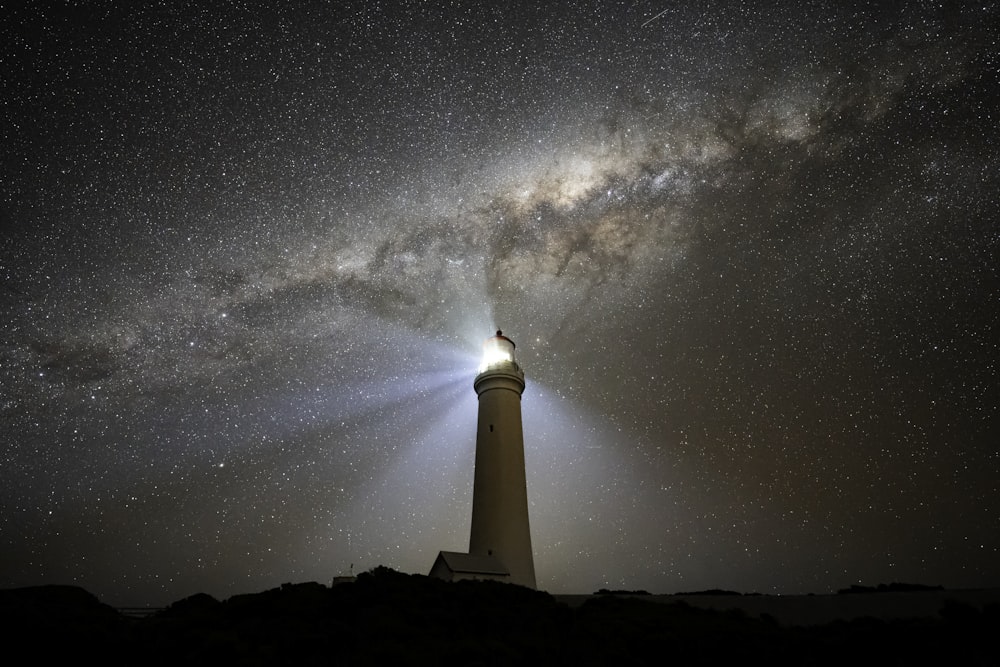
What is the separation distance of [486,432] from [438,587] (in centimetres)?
613

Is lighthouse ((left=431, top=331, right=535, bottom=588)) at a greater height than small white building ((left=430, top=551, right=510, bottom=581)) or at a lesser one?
greater

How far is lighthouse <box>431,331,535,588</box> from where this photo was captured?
15781 millimetres

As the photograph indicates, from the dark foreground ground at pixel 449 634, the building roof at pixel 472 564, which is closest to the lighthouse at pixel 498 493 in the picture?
the building roof at pixel 472 564

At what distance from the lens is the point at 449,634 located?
10422 mm

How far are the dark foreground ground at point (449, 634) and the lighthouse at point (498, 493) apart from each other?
3270 millimetres

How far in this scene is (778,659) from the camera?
920cm

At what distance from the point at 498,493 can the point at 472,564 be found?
2.50 metres

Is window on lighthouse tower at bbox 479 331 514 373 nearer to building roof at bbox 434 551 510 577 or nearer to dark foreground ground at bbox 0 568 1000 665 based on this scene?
building roof at bbox 434 551 510 577

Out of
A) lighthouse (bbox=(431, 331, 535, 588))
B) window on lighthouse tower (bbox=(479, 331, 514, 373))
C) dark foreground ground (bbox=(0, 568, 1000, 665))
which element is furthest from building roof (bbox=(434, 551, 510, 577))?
window on lighthouse tower (bbox=(479, 331, 514, 373))

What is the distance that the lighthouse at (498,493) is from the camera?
51.8 ft

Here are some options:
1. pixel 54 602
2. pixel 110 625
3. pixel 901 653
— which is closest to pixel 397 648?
pixel 110 625

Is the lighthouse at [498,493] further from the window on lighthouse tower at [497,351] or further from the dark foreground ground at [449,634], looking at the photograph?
the dark foreground ground at [449,634]

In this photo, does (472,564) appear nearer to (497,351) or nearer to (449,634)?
(449,634)

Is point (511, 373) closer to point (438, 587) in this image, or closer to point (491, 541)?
point (491, 541)
